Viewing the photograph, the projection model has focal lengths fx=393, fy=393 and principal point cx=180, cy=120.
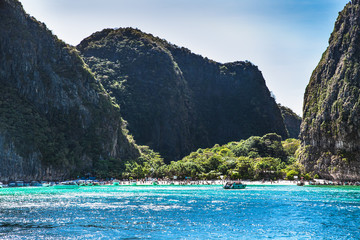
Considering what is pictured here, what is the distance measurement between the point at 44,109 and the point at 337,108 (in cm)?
12000

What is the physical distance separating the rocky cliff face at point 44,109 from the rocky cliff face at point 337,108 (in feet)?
306

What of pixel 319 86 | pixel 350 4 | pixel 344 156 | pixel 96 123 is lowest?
pixel 344 156

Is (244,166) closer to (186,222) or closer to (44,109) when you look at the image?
(44,109)

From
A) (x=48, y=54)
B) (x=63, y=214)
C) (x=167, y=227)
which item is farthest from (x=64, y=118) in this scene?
(x=167, y=227)

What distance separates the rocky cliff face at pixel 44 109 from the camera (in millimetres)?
143750

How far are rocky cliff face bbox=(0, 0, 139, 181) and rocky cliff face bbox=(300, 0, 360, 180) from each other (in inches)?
3678

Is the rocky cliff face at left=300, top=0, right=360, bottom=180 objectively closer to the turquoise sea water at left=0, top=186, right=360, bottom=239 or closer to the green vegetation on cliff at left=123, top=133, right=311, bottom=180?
the green vegetation on cliff at left=123, top=133, right=311, bottom=180

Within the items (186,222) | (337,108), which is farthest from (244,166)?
(186,222)

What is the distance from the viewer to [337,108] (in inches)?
5428

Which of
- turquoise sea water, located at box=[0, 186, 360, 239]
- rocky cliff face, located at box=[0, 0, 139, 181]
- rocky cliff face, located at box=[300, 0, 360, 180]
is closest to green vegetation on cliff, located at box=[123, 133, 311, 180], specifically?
rocky cliff face, located at box=[300, 0, 360, 180]

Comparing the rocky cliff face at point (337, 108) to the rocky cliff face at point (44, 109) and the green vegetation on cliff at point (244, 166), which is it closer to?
the green vegetation on cliff at point (244, 166)

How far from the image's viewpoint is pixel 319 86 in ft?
521

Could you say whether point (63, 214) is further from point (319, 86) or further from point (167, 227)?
point (319, 86)

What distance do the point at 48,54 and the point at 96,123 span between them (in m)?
39.6
